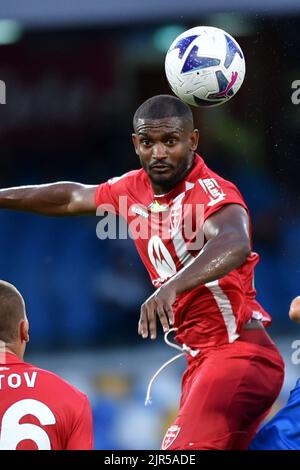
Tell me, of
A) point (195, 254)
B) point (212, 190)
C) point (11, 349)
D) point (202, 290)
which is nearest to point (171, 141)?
point (212, 190)

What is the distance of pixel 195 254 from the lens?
5.42 m

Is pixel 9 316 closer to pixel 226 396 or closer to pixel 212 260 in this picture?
pixel 212 260

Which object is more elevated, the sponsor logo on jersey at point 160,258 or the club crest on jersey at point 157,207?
the club crest on jersey at point 157,207

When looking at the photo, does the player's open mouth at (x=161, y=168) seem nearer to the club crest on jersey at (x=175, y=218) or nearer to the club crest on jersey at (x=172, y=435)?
the club crest on jersey at (x=175, y=218)

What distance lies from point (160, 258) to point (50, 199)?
0.99 m

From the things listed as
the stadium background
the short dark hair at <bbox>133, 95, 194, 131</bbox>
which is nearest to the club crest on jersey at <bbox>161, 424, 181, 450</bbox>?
the short dark hair at <bbox>133, 95, 194, 131</bbox>

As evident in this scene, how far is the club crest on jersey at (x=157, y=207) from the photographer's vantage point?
5574mm

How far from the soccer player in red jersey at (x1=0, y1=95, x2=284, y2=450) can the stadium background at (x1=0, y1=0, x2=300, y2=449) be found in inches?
149

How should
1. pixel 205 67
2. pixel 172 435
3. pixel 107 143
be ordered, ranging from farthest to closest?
pixel 107 143 < pixel 205 67 < pixel 172 435

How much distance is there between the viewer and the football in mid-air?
573 centimetres

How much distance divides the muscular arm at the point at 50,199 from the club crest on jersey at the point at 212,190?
962mm

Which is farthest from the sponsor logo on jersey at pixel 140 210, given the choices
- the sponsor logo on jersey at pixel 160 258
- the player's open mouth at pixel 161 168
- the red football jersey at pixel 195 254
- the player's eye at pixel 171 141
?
the player's eye at pixel 171 141

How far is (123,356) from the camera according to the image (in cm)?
949

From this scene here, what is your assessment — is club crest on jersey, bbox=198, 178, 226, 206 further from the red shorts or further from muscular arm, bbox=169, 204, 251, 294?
the red shorts
